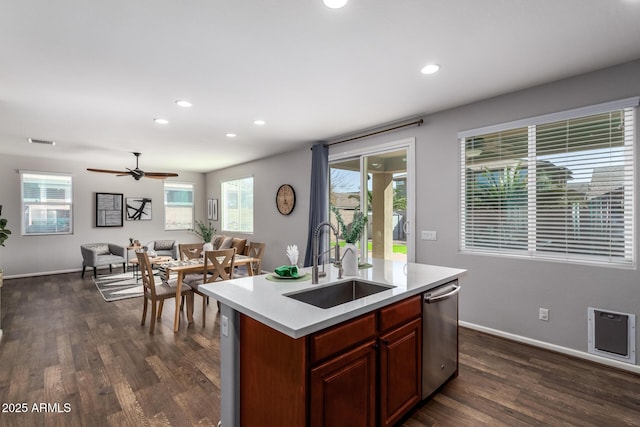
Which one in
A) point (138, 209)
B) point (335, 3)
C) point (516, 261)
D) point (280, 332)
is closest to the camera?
point (280, 332)

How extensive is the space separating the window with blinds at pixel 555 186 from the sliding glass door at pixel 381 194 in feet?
2.40

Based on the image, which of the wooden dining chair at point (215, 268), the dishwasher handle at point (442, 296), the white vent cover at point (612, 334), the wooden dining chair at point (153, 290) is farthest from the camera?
the wooden dining chair at point (215, 268)

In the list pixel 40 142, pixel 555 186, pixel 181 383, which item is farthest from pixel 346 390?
pixel 40 142

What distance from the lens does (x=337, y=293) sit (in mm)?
2115

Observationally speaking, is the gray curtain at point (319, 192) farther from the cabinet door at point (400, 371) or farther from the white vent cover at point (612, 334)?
the white vent cover at point (612, 334)

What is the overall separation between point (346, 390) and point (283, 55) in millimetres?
2335

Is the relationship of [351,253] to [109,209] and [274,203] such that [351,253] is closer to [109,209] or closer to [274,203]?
[274,203]

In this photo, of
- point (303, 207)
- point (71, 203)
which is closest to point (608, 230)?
point (303, 207)

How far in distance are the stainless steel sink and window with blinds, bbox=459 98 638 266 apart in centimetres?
196

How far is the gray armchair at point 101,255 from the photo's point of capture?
6.25 m

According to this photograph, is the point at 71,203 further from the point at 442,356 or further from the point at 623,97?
the point at 623,97

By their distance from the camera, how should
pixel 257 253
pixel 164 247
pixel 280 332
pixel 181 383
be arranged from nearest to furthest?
pixel 280 332 < pixel 181 383 < pixel 257 253 < pixel 164 247

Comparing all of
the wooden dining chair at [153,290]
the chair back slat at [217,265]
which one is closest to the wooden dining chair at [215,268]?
the chair back slat at [217,265]

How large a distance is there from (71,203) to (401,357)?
26.4 feet
